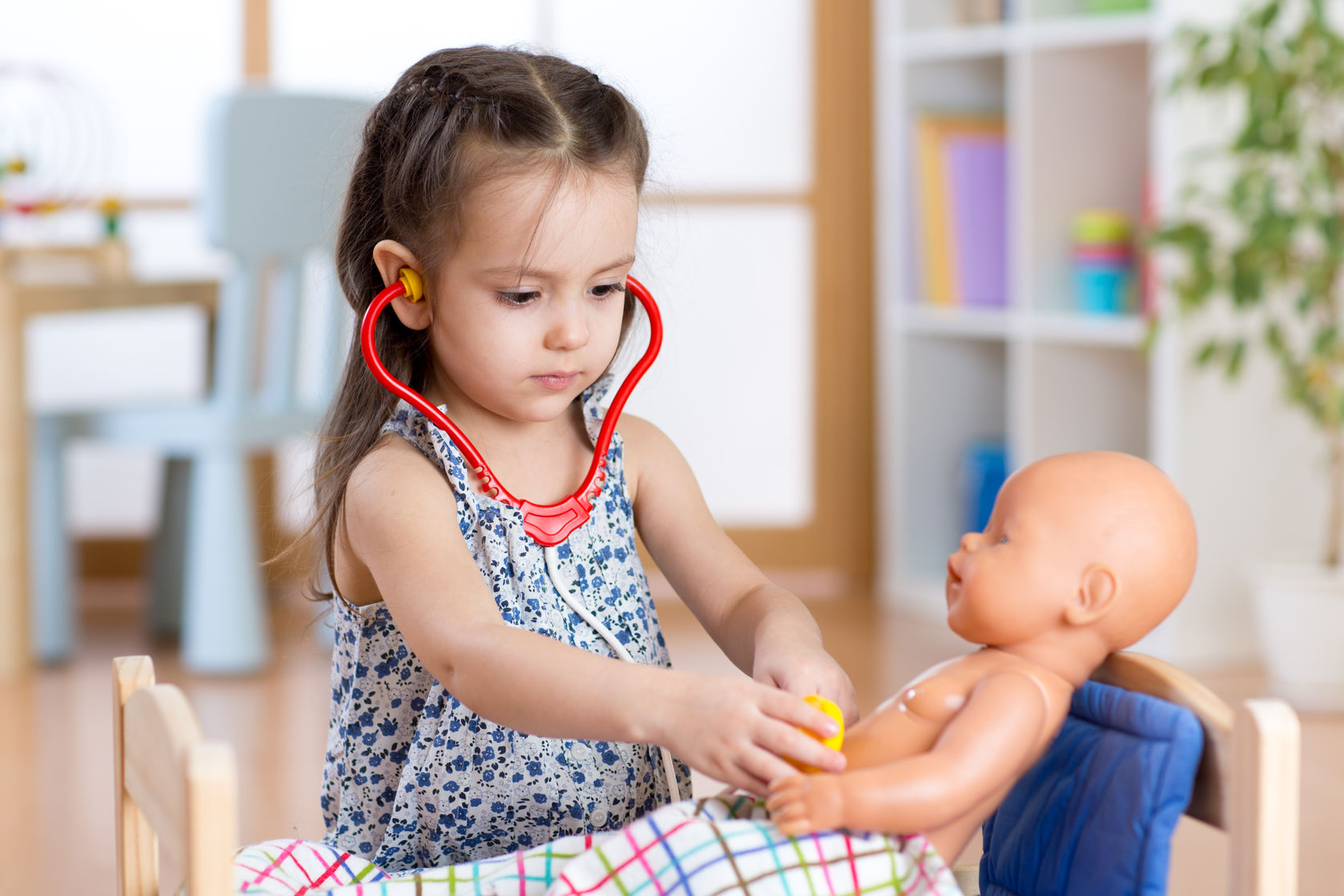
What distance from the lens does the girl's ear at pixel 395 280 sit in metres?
1.00

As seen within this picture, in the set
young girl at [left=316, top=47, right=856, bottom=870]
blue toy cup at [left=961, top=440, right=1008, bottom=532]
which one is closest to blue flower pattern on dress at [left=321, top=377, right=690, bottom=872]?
young girl at [left=316, top=47, right=856, bottom=870]

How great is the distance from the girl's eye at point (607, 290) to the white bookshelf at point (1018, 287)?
1.53 metres

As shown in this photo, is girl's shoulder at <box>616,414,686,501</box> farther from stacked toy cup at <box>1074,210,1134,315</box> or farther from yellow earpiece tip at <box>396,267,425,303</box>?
stacked toy cup at <box>1074,210,1134,315</box>

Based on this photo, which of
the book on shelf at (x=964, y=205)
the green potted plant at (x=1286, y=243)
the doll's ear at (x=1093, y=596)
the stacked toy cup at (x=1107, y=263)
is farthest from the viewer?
the book on shelf at (x=964, y=205)

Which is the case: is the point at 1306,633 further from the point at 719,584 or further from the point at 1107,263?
the point at 719,584

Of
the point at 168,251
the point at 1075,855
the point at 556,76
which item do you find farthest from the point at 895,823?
the point at 168,251

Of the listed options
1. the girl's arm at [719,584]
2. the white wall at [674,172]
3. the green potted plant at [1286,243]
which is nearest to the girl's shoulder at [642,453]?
the girl's arm at [719,584]

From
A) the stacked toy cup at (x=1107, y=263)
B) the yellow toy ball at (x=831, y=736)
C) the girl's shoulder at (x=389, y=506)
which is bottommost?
the yellow toy ball at (x=831, y=736)

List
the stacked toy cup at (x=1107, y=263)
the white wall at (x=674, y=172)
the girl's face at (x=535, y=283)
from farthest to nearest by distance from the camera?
the white wall at (x=674, y=172)
the stacked toy cup at (x=1107, y=263)
the girl's face at (x=535, y=283)

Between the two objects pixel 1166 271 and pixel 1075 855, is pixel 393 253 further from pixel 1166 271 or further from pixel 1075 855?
pixel 1166 271

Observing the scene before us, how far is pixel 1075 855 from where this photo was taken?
0.85 metres

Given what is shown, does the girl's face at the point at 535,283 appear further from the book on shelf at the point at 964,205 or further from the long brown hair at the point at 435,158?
the book on shelf at the point at 964,205

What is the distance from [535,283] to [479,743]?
30 cm

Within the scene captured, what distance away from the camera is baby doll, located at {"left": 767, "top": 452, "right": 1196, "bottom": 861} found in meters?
0.82
